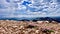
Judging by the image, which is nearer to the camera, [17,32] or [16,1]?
[17,32]

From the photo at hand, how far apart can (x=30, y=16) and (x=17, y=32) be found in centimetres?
31

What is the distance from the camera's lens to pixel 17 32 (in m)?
1.90

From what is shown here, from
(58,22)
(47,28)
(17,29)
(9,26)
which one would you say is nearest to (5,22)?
(9,26)

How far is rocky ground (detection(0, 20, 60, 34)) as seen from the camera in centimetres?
191

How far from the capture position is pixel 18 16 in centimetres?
203

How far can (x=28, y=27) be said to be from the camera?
77.9 inches

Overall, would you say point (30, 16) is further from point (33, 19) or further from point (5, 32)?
point (5, 32)

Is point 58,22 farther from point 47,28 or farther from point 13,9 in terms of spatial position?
point 13,9

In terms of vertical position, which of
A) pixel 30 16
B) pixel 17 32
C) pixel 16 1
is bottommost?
pixel 17 32

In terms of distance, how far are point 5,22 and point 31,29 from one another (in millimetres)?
407

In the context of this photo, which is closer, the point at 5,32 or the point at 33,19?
the point at 5,32

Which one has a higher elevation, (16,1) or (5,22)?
(16,1)

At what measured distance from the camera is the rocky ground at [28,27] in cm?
191

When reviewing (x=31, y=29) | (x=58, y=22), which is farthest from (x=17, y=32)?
(x=58, y=22)
